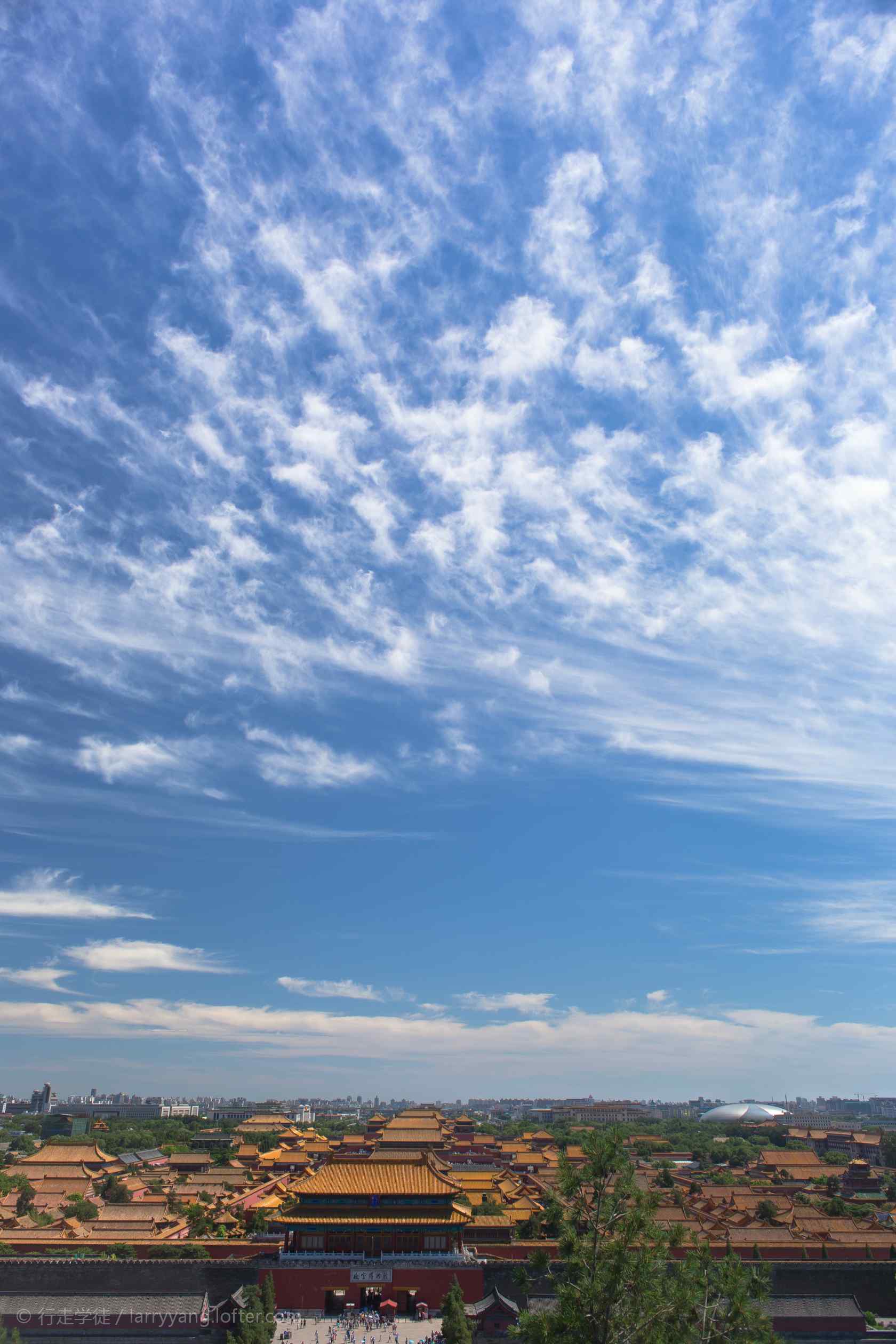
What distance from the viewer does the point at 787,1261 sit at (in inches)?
1560

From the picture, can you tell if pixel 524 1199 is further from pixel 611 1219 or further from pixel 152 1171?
pixel 611 1219

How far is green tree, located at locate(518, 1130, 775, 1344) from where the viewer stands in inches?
603

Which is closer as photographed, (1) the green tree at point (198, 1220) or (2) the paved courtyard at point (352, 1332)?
(2) the paved courtyard at point (352, 1332)

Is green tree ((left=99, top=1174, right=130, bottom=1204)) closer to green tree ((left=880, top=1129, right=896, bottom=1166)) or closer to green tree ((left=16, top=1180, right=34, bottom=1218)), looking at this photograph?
green tree ((left=16, top=1180, right=34, bottom=1218))

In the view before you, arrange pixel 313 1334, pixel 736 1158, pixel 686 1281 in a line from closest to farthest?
1. pixel 686 1281
2. pixel 313 1334
3. pixel 736 1158

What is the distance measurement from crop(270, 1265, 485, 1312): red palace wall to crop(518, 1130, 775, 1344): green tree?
25488 millimetres

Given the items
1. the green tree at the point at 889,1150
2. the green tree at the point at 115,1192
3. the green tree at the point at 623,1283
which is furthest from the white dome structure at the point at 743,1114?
the green tree at the point at 623,1283

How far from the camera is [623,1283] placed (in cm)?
1540

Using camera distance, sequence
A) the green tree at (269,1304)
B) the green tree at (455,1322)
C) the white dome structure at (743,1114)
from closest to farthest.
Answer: the green tree at (455,1322)
the green tree at (269,1304)
the white dome structure at (743,1114)

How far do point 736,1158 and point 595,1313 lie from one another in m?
94.6

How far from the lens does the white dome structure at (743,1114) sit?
172250mm

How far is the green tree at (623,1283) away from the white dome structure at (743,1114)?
167 metres

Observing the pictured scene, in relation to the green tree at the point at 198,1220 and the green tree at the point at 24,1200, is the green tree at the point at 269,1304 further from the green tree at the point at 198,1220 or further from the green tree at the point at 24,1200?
the green tree at the point at 24,1200

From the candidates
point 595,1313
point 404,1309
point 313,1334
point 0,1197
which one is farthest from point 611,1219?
point 0,1197
